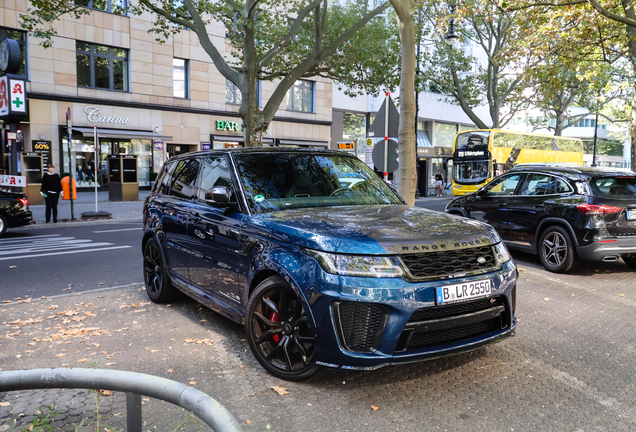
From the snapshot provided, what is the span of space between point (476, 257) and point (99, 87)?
27.9 metres

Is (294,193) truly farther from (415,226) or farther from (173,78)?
(173,78)

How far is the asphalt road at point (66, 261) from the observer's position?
6.96 m

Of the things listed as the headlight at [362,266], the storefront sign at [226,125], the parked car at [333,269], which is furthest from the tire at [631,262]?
the storefront sign at [226,125]

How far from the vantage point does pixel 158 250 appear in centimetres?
579

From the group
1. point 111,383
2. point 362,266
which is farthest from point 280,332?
point 111,383

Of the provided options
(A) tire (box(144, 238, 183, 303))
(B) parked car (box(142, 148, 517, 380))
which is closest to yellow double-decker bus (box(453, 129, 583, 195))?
(A) tire (box(144, 238, 183, 303))

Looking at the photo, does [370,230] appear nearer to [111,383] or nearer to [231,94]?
[111,383]

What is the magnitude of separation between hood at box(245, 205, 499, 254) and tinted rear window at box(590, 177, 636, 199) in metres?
4.64

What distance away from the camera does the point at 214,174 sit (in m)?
4.92

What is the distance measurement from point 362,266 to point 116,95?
27.8 metres

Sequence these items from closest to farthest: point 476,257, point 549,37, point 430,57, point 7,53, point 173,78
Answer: point 476,257
point 7,53
point 549,37
point 173,78
point 430,57

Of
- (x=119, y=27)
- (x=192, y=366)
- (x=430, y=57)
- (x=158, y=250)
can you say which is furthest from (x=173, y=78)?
(x=192, y=366)

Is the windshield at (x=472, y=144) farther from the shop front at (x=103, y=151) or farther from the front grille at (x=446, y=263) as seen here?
the front grille at (x=446, y=263)

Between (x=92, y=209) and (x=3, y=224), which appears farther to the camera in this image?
(x=92, y=209)
